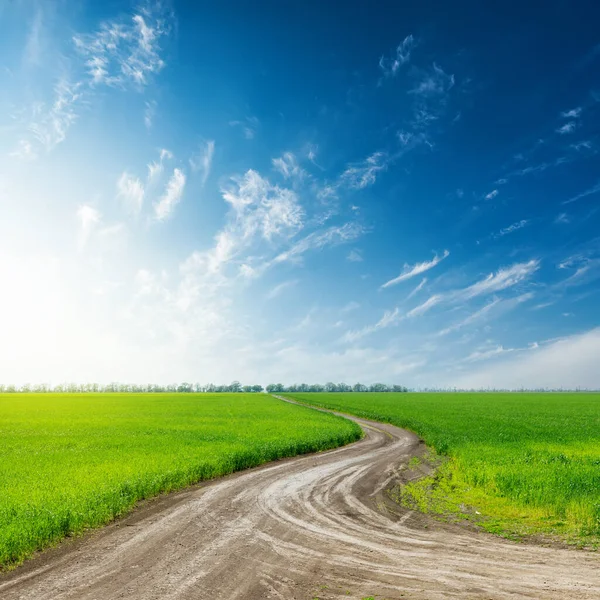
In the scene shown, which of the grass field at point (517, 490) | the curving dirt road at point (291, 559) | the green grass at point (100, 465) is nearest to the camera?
the curving dirt road at point (291, 559)

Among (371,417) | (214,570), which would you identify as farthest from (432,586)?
(371,417)

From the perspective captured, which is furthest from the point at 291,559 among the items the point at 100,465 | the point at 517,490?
the point at 100,465

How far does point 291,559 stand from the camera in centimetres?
1137

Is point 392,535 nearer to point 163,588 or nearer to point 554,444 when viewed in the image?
point 163,588

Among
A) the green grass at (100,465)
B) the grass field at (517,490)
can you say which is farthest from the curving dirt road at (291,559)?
the grass field at (517,490)

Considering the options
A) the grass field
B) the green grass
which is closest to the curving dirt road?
the green grass

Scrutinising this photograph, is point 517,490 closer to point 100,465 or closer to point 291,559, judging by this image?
point 291,559

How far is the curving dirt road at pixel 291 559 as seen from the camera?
974 centimetres

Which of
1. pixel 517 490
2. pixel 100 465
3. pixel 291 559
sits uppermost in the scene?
pixel 100 465

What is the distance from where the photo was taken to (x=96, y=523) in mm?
14367

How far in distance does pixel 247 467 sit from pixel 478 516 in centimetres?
1264

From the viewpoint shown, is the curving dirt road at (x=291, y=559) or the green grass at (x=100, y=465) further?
the green grass at (x=100, y=465)

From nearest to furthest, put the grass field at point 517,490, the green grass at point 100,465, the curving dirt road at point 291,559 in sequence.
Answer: the curving dirt road at point 291,559 → the green grass at point 100,465 → the grass field at point 517,490

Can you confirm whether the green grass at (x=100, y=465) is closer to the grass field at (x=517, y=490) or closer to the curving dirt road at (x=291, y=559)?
the curving dirt road at (x=291, y=559)
